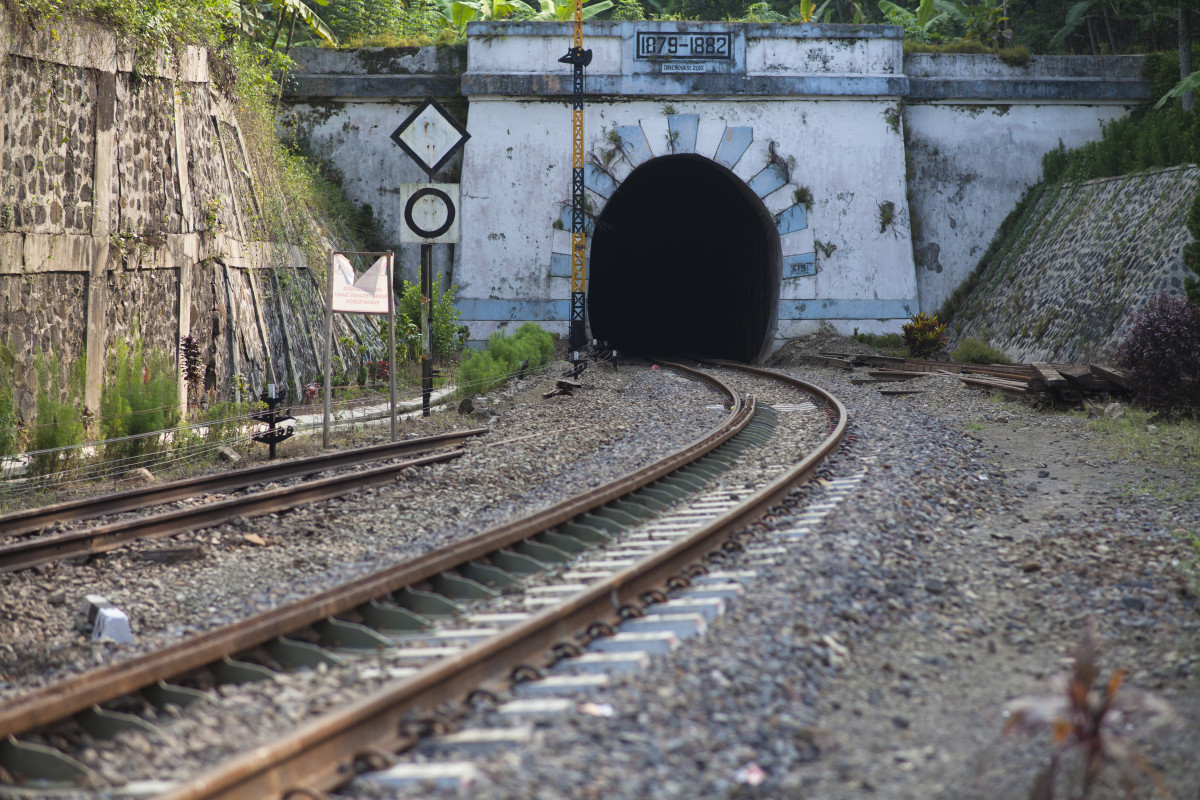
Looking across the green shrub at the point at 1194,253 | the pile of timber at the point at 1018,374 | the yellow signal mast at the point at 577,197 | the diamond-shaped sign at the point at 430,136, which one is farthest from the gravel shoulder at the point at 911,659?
the yellow signal mast at the point at 577,197

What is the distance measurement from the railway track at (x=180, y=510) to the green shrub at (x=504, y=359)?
5.35 metres

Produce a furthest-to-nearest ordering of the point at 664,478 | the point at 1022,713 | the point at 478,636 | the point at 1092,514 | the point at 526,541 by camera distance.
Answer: the point at 664,478
the point at 1092,514
the point at 526,541
the point at 478,636
the point at 1022,713

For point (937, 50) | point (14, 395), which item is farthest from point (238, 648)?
point (937, 50)

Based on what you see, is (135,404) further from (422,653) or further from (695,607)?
(695,607)

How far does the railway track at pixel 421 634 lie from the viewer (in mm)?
3164

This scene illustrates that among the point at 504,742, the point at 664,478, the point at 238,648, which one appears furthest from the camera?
the point at 664,478

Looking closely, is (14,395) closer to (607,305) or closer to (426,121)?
(426,121)

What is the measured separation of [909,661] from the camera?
14.2ft

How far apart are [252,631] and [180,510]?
10.9ft

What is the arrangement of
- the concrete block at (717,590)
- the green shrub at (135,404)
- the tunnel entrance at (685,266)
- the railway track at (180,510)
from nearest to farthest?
the concrete block at (717,590) → the railway track at (180,510) → the green shrub at (135,404) → the tunnel entrance at (685,266)

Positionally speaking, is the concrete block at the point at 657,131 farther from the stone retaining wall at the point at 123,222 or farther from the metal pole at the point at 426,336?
the metal pole at the point at 426,336

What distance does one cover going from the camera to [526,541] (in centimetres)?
601

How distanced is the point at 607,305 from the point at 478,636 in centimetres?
2995

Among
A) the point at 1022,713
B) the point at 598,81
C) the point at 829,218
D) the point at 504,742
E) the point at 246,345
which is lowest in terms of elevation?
the point at 504,742
